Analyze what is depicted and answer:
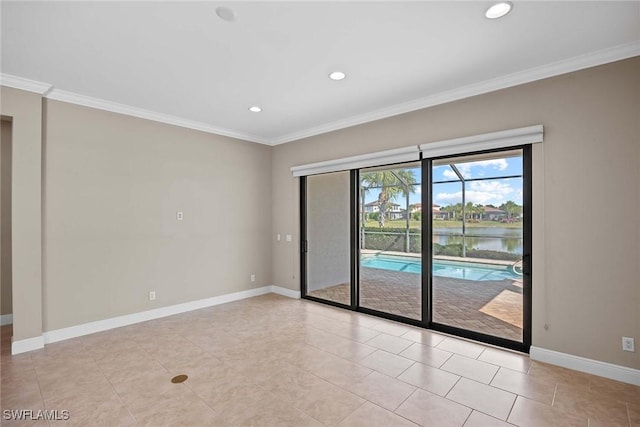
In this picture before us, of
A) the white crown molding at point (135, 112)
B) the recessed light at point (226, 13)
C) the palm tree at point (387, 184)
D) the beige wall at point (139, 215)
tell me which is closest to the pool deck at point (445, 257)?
the palm tree at point (387, 184)

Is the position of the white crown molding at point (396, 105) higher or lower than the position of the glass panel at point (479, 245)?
higher

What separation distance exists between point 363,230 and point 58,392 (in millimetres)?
3750

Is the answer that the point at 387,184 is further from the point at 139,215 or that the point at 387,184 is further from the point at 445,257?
the point at 139,215

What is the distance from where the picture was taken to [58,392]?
2520mm

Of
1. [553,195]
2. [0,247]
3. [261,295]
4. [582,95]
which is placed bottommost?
[261,295]

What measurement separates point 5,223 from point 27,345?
1872mm

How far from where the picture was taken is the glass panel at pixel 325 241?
5250 millimetres

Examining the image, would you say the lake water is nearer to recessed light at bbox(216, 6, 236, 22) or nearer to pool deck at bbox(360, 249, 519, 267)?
pool deck at bbox(360, 249, 519, 267)

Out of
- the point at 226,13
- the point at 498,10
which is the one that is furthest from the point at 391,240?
the point at 226,13

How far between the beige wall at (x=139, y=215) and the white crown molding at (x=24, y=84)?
244 millimetres

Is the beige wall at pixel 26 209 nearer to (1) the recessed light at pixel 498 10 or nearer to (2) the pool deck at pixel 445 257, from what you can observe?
(2) the pool deck at pixel 445 257

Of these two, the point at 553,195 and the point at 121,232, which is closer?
the point at 553,195

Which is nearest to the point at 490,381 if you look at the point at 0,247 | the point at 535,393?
the point at 535,393

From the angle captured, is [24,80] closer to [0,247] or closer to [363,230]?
[0,247]
